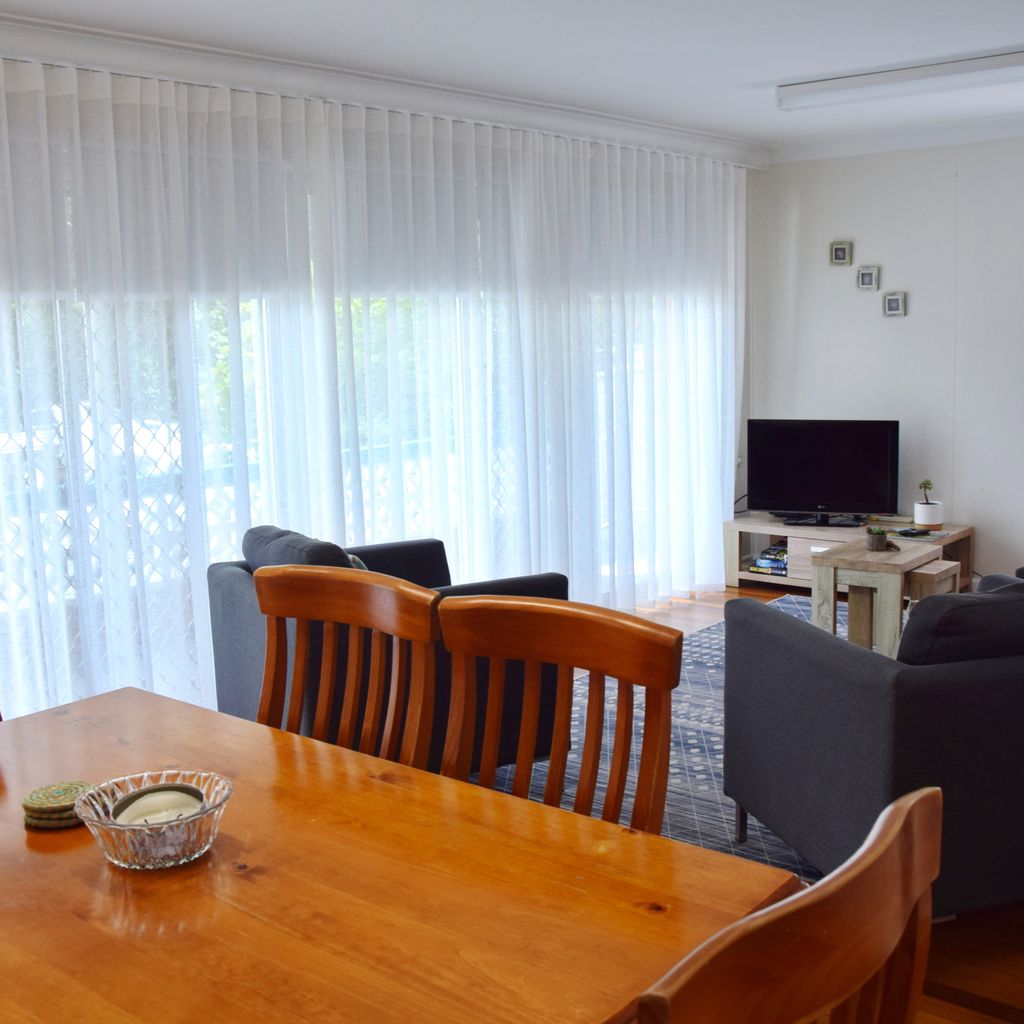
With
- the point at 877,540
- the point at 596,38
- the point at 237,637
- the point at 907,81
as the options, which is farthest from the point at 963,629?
the point at 907,81

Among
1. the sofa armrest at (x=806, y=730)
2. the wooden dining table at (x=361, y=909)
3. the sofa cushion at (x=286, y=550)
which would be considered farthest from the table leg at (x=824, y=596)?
the wooden dining table at (x=361, y=909)

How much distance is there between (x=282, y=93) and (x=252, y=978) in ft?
14.0

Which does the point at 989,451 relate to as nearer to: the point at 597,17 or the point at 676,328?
the point at 676,328

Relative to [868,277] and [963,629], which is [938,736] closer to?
[963,629]

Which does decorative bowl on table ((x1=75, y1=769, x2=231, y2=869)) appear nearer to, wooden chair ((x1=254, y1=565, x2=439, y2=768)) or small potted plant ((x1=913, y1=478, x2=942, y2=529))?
wooden chair ((x1=254, y1=565, x2=439, y2=768))

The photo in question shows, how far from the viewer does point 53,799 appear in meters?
1.52

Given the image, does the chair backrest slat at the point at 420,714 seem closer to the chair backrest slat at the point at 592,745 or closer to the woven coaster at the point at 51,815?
the chair backrest slat at the point at 592,745

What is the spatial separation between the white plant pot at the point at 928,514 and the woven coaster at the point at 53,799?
5.86 meters

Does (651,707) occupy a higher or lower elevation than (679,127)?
lower

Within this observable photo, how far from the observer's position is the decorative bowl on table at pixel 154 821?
136 cm

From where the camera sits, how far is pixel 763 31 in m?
4.44

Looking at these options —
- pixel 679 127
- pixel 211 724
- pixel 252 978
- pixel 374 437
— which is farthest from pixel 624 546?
pixel 252 978

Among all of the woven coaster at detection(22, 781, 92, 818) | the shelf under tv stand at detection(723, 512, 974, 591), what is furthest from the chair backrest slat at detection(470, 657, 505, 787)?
the shelf under tv stand at detection(723, 512, 974, 591)

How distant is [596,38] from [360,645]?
10.8ft
